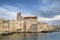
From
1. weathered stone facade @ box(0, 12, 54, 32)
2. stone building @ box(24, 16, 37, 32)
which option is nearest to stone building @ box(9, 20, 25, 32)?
weathered stone facade @ box(0, 12, 54, 32)

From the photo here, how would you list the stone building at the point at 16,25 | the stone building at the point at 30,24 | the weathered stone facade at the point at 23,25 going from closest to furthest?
the weathered stone facade at the point at 23,25
the stone building at the point at 16,25
the stone building at the point at 30,24

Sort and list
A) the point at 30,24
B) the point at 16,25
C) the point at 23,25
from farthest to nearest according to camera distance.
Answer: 1. the point at 30,24
2. the point at 23,25
3. the point at 16,25

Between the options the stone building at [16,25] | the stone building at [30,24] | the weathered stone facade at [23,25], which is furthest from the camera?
the stone building at [30,24]

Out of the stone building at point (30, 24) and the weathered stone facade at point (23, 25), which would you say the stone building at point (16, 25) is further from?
the stone building at point (30, 24)

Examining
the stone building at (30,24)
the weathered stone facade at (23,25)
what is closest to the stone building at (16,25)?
the weathered stone facade at (23,25)

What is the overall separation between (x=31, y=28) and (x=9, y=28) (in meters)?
2.30

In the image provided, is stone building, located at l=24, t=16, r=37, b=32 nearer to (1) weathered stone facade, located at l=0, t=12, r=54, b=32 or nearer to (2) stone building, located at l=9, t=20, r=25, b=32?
(1) weathered stone facade, located at l=0, t=12, r=54, b=32

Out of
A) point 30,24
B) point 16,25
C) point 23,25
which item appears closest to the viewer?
point 16,25

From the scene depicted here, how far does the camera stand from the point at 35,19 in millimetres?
16250

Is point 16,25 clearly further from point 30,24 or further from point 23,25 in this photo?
point 30,24

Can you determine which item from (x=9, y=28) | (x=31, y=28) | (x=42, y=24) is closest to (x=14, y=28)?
(x=9, y=28)

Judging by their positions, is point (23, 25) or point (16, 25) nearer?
point (16, 25)

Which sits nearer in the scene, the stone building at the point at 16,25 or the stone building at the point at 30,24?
the stone building at the point at 16,25

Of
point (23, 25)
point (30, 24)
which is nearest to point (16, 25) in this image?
Answer: point (23, 25)
